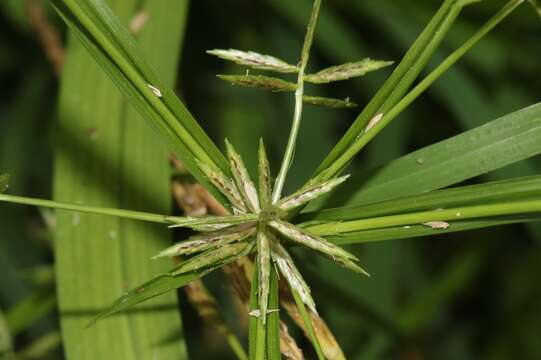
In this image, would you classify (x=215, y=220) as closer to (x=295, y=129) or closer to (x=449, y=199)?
(x=295, y=129)

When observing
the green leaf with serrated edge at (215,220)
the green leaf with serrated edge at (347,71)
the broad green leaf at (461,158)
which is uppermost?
the green leaf with serrated edge at (347,71)

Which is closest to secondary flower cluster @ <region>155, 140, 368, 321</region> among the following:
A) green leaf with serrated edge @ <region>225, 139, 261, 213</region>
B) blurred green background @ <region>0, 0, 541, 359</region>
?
green leaf with serrated edge @ <region>225, 139, 261, 213</region>

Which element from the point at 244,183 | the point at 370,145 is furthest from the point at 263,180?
the point at 370,145

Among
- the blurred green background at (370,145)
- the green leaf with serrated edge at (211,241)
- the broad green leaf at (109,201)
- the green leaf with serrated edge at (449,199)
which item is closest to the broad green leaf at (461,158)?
the green leaf with serrated edge at (449,199)

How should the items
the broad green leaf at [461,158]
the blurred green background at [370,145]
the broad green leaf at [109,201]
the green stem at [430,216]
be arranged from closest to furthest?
1. the green stem at [430,216]
2. the broad green leaf at [461,158]
3. the broad green leaf at [109,201]
4. the blurred green background at [370,145]

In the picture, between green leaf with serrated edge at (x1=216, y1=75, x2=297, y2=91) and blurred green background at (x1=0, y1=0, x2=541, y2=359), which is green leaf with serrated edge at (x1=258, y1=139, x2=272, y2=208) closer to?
green leaf with serrated edge at (x1=216, y1=75, x2=297, y2=91)

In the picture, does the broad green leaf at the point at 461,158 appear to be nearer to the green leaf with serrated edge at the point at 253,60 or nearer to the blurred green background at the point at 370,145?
the green leaf with serrated edge at the point at 253,60
